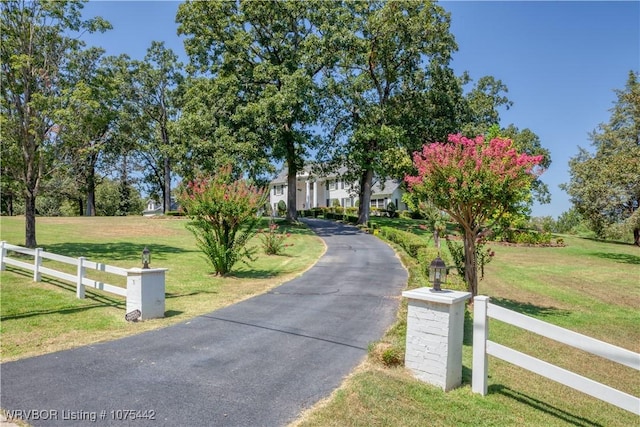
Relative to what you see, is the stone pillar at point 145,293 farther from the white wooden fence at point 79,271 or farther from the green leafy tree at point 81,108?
the green leafy tree at point 81,108

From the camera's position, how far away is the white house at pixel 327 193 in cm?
5703

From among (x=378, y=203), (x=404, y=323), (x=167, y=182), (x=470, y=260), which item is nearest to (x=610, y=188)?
(x=470, y=260)

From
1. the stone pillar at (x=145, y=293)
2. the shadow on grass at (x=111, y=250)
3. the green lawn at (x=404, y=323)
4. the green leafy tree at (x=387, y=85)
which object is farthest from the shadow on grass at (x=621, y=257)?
the stone pillar at (x=145, y=293)

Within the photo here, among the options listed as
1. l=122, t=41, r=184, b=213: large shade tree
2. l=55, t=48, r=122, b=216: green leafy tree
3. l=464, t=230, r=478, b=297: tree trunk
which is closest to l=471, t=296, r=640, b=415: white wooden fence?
l=464, t=230, r=478, b=297: tree trunk

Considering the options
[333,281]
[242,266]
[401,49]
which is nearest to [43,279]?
[242,266]

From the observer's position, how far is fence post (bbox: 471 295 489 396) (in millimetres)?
5215

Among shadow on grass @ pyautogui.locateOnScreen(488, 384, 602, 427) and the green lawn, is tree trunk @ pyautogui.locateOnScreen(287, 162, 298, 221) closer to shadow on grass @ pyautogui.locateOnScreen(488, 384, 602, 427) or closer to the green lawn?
the green lawn

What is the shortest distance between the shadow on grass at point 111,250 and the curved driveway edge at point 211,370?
9123 millimetres

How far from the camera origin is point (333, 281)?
13.5m

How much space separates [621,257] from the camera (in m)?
24.5

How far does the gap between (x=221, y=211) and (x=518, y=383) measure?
9.59m

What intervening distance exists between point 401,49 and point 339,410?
112 feet

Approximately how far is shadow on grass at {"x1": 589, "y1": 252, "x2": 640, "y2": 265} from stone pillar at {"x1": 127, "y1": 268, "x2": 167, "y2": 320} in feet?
79.2

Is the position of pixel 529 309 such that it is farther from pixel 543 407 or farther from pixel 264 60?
pixel 264 60
